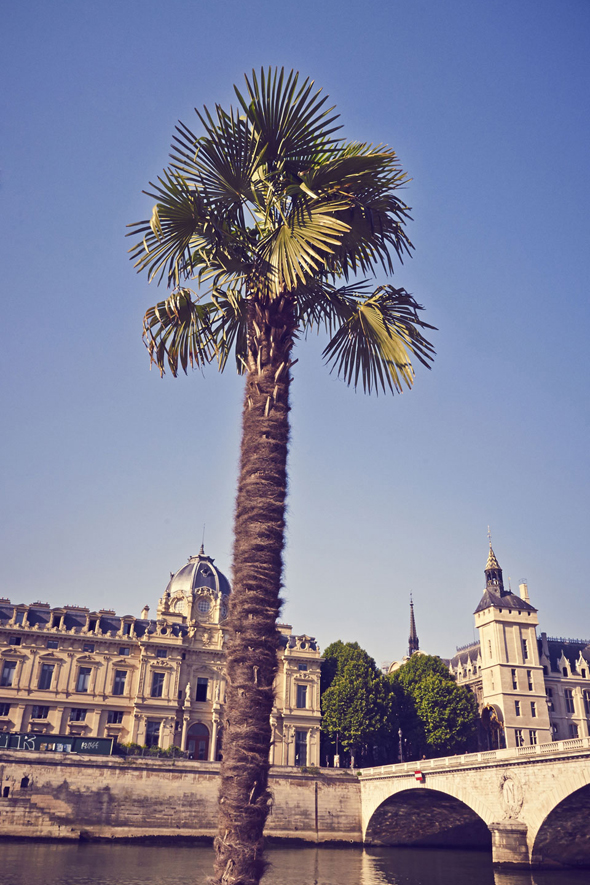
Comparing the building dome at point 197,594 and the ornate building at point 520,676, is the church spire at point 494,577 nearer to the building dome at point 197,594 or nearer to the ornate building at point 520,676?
the ornate building at point 520,676

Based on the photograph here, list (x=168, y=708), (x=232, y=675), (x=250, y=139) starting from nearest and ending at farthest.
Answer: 1. (x=232, y=675)
2. (x=250, y=139)
3. (x=168, y=708)

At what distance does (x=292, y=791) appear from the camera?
2416 inches

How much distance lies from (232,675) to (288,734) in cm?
7069

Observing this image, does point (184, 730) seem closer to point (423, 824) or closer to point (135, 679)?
point (135, 679)

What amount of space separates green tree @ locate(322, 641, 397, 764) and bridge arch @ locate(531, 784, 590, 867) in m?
30.4

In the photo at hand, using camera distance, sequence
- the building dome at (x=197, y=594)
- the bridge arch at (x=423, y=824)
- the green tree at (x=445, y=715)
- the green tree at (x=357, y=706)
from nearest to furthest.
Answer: the bridge arch at (x=423, y=824) → the green tree at (x=357, y=706) → the green tree at (x=445, y=715) → the building dome at (x=197, y=594)

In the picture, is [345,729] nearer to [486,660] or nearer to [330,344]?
[486,660]

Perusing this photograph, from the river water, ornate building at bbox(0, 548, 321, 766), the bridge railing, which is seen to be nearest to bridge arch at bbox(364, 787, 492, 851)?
the bridge railing

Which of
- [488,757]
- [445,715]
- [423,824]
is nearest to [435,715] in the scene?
[445,715]

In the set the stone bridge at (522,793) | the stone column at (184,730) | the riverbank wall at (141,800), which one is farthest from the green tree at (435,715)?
the stone column at (184,730)

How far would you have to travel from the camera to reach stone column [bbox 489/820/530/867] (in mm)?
40688

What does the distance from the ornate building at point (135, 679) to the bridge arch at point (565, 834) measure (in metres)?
32.1

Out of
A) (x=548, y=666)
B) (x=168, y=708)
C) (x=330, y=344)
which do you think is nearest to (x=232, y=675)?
(x=330, y=344)

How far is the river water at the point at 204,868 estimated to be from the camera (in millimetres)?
34688
